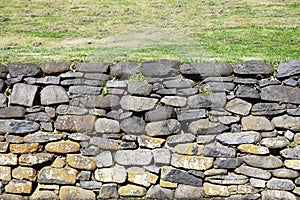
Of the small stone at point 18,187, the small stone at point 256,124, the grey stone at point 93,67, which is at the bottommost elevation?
the small stone at point 18,187

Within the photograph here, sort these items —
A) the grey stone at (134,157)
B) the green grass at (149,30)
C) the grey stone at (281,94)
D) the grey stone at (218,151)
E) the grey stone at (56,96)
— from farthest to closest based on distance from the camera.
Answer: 1. the green grass at (149,30)
2. the grey stone at (56,96)
3. the grey stone at (134,157)
4. the grey stone at (218,151)
5. the grey stone at (281,94)

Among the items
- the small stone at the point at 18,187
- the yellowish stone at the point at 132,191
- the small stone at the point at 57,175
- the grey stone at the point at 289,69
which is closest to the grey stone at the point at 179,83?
the grey stone at the point at 289,69

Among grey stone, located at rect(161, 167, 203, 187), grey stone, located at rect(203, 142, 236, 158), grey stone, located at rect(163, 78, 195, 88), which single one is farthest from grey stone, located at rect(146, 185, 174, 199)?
grey stone, located at rect(163, 78, 195, 88)

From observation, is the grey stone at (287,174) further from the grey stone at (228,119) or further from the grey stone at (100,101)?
the grey stone at (100,101)

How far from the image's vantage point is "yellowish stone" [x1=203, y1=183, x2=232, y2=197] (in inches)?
196

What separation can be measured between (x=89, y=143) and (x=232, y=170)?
1.75 m

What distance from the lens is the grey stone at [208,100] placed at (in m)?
4.99

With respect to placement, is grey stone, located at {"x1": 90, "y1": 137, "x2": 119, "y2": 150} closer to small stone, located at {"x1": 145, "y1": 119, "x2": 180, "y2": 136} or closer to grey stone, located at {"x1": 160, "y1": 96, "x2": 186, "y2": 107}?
small stone, located at {"x1": 145, "y1": 119, "x2": 180, "y2": 136}

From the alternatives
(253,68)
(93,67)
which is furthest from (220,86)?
(93,67)

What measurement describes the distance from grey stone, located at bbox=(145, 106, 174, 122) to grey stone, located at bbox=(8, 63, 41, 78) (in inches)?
58.2

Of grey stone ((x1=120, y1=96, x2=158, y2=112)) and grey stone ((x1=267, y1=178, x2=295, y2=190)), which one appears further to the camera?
grey stone ((x1=120, y1=96, x2=158, y2=112))

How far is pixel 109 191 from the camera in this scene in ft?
16.8

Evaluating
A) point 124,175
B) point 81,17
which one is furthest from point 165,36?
point 81,17

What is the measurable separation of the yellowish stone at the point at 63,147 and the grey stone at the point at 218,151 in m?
1.57
